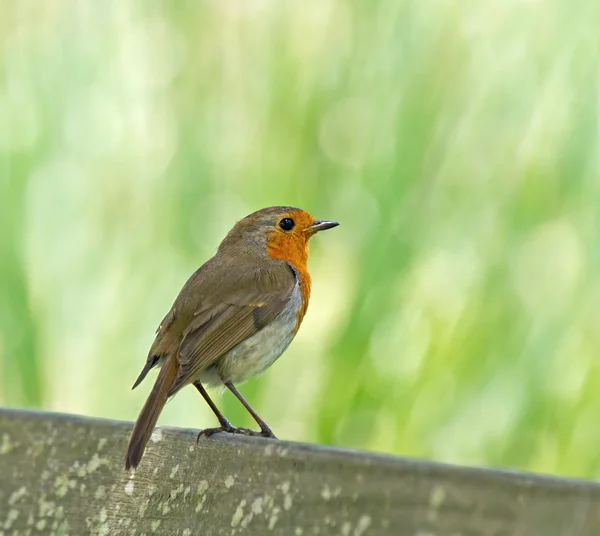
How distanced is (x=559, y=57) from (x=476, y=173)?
1.14 ft

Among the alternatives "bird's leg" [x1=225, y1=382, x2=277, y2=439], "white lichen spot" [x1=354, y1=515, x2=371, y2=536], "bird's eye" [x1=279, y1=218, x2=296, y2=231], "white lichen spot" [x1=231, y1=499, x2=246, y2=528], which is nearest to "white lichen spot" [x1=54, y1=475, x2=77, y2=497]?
"white lichen spot" [x1=231, y1=499, x2=246, y2=528]

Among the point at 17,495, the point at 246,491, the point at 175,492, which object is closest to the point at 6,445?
the point at 17,495

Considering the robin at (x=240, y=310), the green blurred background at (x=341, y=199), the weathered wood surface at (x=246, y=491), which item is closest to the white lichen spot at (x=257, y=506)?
the weathered wood surface at (x=246, y=491)

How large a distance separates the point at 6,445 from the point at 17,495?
0.22 feet

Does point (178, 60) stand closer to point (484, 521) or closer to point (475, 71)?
point (475, 71)

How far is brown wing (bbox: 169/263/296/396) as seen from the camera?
96.0 inches

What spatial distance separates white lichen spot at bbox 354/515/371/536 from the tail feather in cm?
45

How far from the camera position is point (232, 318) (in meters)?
2.65

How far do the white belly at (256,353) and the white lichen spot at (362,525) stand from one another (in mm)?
1450

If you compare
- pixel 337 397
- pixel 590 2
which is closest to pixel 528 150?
pixel 590 2

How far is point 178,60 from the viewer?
119 inches

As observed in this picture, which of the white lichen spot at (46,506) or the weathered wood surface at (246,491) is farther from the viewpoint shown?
the white lichen spot at (46,506)

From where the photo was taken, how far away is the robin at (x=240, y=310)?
248 cm

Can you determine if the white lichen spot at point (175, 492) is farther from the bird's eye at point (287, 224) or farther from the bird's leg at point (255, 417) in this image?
the bird's eye at point (287, 224)
